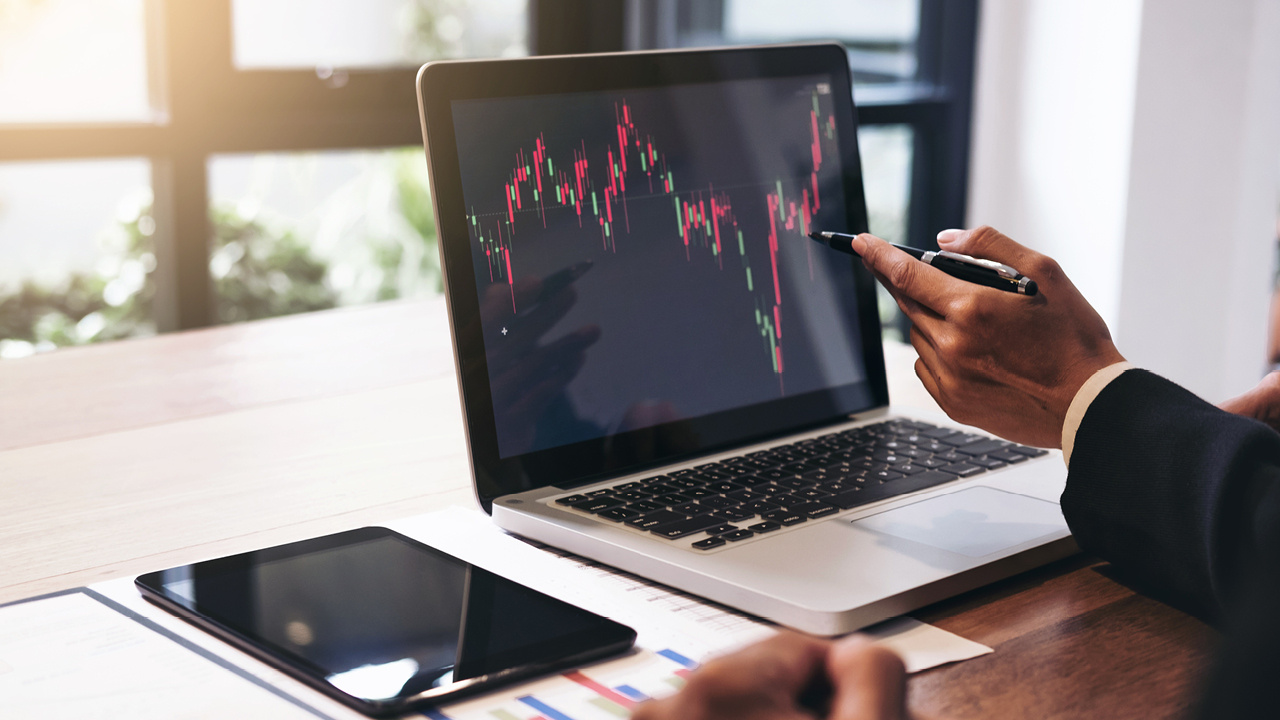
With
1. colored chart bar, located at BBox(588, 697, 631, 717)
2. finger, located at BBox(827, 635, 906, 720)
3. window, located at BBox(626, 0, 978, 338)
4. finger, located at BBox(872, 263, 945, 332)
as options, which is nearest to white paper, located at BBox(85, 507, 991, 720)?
colored chart bar, located at BBox(588, 697, 631, 717)

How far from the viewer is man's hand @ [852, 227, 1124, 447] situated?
2.14ft

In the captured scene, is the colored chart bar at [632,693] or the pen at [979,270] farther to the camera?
the pen at [979,270]

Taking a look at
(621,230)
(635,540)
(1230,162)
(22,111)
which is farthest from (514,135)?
(1230,162)

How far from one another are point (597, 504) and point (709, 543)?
9cm

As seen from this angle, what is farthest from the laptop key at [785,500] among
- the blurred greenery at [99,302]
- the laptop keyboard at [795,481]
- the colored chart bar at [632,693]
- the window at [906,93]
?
the window at [906,93]

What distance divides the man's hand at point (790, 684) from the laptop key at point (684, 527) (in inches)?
8.0

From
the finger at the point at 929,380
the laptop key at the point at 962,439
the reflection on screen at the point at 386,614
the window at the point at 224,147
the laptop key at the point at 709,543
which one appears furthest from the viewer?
the window at the point at 224,147

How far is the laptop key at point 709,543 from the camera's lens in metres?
0.62

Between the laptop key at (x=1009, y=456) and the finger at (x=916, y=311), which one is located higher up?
the finger at (x=916, y=311)

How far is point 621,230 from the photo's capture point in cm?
77

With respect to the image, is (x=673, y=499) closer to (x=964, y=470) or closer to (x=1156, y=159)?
(x=964, y=470)

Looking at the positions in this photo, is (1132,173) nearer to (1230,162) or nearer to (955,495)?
(1230,162)

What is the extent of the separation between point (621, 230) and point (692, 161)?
0.09 meters

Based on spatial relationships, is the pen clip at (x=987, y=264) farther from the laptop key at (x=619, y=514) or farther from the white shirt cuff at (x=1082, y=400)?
the laptop key at (x=619, y=514)
